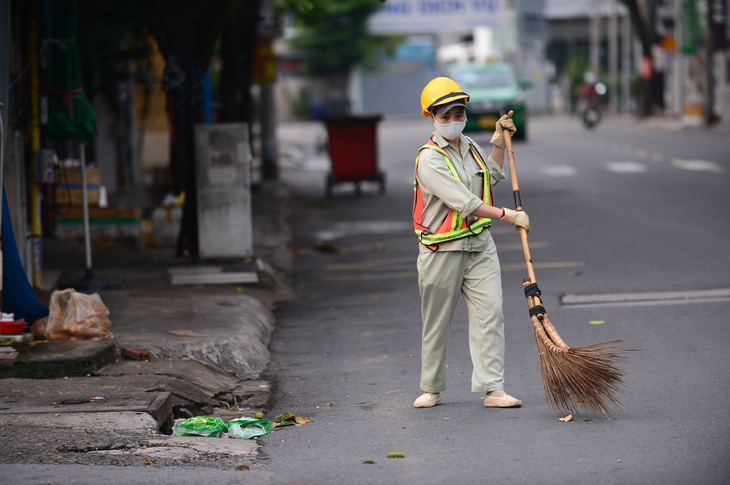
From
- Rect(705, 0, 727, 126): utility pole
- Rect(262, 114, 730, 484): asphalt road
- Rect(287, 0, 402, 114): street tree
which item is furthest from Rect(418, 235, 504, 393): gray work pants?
Rect(287, 0, 402, 114): street tree

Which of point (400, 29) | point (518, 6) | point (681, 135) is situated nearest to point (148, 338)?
point (681, 135)

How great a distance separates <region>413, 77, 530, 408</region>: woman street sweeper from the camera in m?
6.14

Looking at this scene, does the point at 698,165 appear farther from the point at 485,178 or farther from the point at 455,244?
the point at 455,244

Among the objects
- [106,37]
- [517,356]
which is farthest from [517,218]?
[106,37]

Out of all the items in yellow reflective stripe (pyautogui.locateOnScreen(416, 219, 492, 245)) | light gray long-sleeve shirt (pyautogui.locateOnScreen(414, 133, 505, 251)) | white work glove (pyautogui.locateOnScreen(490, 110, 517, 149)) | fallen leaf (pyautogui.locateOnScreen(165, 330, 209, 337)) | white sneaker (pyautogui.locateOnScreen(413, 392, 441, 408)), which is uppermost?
white work glove (pyautogui.locateOnScreen(490, 110, 517, 149))

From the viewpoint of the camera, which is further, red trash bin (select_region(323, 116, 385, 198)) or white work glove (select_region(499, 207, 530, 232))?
red trash bin (select_region(323, 116, 385, 198))

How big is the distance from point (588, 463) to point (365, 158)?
1509cm

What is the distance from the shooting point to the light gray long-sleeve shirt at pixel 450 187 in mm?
6059

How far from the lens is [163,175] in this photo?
2030 centimetres

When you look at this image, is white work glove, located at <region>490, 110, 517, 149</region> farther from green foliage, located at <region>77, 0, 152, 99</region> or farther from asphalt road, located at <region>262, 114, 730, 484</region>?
green foliage, located at <region>77, 0, 152, 99</region>

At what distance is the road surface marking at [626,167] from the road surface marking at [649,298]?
12.3 meters

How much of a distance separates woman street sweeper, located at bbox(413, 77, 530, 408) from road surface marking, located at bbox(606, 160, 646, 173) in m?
16.0

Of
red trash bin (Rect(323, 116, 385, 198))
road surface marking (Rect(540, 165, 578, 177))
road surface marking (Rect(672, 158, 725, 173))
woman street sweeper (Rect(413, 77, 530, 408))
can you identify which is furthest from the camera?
road surface marking (Rect(540, 165, 578, 177))

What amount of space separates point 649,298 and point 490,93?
22899 mm
